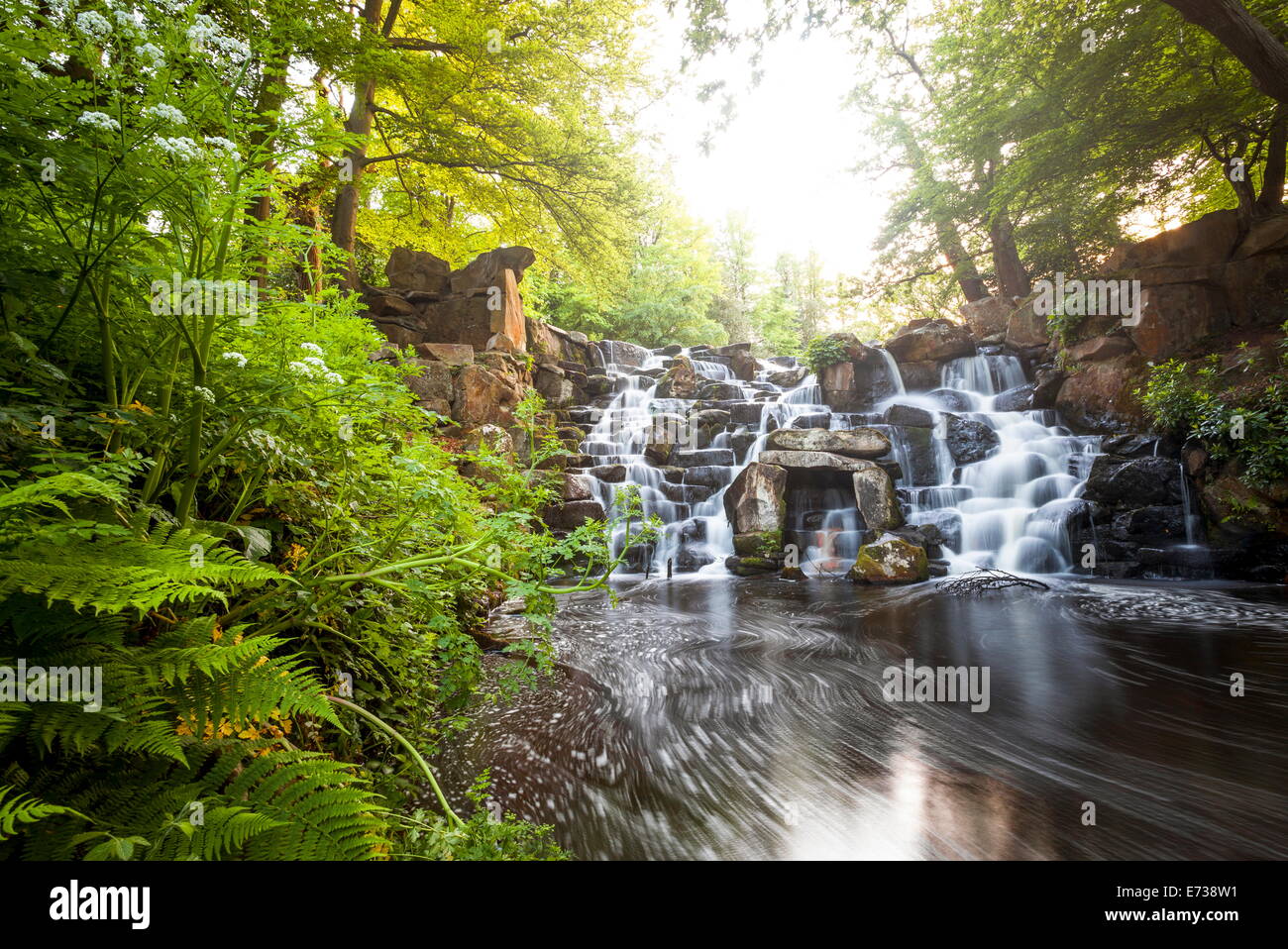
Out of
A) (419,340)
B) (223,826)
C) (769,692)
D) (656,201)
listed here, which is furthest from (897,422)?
(223,826)

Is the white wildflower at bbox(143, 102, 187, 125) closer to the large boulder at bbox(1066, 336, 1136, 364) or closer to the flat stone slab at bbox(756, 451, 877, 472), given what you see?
the flat stone slab at bbox(756, 451, 877, 472)

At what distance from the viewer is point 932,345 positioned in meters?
15.8

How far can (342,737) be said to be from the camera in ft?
6.64

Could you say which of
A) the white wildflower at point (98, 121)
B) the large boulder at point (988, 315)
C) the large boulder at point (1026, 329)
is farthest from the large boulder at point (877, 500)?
the white wildflower at point (98, 121)

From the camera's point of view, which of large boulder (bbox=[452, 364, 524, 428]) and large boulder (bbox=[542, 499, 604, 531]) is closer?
large boulder (bbox=[452, 364, 524, 428])

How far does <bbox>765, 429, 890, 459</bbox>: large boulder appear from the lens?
38.5 feet

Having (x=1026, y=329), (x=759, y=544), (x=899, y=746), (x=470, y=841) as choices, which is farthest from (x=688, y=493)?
(x=1026, y=329)

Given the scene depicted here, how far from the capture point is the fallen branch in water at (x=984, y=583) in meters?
7.65

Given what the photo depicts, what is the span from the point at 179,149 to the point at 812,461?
10.9m

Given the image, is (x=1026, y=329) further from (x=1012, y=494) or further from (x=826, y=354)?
(x=1012, y=494)

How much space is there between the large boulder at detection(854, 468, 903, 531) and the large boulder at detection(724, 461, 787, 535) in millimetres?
1552

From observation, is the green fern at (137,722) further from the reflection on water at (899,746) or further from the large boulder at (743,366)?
the large boulder at (743,366)

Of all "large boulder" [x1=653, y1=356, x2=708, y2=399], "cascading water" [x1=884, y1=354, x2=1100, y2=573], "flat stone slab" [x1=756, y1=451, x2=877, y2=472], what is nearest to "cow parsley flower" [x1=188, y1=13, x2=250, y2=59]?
"flat stone slab" [x1=756, y1=451, x2=877, y2=472]
